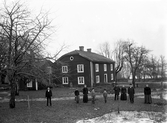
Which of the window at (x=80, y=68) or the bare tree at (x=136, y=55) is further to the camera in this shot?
the window at (x=80, y=68)

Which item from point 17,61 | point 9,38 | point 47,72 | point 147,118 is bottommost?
point 147,118

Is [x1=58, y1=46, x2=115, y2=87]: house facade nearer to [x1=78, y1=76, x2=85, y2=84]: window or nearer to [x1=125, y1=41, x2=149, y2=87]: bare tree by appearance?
[x1=78, y1=76, x2=85, y2=84]: window

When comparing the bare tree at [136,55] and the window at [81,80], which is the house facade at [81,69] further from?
the bare tree at [136,55]

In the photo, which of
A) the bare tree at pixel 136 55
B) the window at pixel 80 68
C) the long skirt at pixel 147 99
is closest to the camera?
the long skirt at pixel 147 99

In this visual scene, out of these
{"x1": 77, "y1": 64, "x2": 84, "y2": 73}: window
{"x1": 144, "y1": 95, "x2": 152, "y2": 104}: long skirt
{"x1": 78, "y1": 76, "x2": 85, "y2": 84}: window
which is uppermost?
{"x1": 77, "y1": 64, "x2": 84, "y2": 73}: window

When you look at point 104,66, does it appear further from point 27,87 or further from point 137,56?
point 27,87

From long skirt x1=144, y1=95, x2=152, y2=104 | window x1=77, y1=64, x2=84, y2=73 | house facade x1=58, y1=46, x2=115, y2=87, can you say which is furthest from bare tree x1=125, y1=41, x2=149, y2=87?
long skirt x1=144, y1=95, x2=152, y2=104

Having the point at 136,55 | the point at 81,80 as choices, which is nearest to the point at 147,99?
the point at 136,55

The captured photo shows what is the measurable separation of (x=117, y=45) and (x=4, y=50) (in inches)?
1742

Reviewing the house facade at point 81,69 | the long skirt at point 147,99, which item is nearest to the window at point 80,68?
the house facade at point 81,69

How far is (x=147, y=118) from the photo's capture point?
1102cm

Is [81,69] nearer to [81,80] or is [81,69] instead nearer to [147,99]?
[81,80]

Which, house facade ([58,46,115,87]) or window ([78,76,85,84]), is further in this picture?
window ([78,76,85,84])

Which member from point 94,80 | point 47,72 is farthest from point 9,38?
point 94,80
